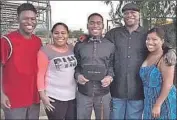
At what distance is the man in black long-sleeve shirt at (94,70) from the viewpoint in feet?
10.9

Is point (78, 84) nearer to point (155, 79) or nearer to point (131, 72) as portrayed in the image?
point (131, 72)

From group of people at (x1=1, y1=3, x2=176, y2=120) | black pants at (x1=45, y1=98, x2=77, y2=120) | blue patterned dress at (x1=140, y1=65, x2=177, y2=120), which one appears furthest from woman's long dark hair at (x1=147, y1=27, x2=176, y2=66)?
black pants at (x1=45, y1=98, x2=77, y2=120)

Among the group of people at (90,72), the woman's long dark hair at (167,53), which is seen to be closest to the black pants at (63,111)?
the group of people at (90,72)

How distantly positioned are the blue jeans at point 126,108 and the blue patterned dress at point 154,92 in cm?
15

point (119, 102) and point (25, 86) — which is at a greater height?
point (25, 86)

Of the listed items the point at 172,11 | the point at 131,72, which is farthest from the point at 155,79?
the point at 172,11

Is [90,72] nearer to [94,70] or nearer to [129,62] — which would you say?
[94,70]

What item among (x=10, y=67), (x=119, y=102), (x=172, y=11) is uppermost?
(x=172, y=11)

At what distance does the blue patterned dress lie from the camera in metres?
3.26

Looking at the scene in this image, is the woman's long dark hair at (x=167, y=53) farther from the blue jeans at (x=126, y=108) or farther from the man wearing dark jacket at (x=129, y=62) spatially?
the blue jeans at (x=126, y=108)

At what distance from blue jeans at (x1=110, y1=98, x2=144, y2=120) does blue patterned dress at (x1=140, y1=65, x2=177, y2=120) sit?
0.48ft

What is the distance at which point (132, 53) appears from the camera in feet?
11.3

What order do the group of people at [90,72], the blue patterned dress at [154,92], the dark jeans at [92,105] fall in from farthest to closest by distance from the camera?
the dark jeans at [92,105], the blue patterned dress at [154,92], the group of people at [90,72]

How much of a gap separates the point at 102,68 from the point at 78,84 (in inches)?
12.5
